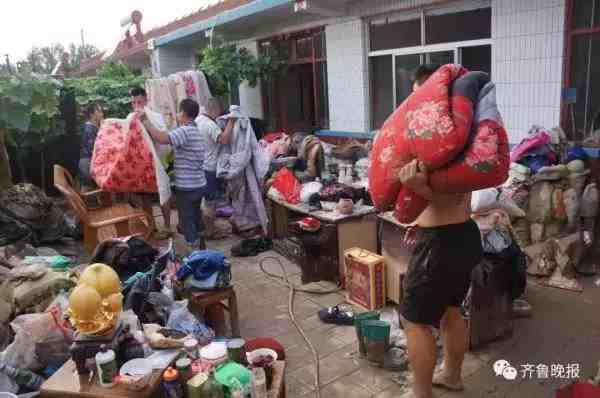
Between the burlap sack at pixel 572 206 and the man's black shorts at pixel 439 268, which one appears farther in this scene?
the burlap sack at pixel 572 206

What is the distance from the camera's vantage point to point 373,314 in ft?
11.3

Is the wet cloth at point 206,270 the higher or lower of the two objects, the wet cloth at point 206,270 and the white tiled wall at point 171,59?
the lower

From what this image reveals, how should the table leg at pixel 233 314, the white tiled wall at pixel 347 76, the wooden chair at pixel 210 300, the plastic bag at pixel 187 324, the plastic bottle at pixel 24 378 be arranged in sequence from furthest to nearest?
the white tiled wall at pixel 347 76 < the table leg at pixel 233 314 < the wooden chair at pixel 210 300 < the plastic bag at pixel 187 324 < the plastic bottle at pixel 24 378

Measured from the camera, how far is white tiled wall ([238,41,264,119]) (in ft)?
31.5

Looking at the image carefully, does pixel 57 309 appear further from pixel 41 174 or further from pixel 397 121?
pixel 41 174

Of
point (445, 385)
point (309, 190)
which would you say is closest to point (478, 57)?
point (309, 190)

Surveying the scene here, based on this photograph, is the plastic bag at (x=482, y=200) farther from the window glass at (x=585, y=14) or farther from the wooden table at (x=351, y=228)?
the window glass at (x=585, y=14)

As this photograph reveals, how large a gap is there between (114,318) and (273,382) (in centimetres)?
89

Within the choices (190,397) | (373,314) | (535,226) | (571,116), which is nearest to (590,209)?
(535,226)

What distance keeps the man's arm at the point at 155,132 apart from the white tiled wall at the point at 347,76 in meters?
3.23

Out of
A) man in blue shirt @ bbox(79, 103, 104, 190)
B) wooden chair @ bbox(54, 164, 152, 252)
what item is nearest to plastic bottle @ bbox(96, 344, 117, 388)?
Result: wooden chair @ bbox(54, 164, 152, 252)

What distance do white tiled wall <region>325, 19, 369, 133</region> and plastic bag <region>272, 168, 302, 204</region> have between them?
2.08 metres

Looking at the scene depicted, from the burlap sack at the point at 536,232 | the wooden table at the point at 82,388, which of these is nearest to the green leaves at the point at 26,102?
the wooden table at the point at 82,388

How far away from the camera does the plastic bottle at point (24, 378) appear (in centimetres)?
273
